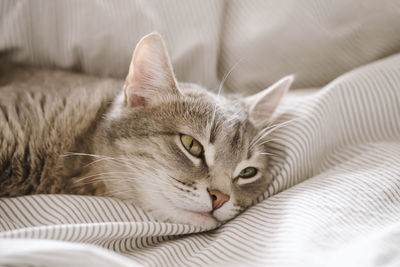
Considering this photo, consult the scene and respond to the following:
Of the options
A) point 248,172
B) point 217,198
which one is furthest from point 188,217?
point 248,172

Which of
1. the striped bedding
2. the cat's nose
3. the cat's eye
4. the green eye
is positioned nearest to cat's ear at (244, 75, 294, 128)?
the striped bedding

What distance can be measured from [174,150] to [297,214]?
471 millimetres

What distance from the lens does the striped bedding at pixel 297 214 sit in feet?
2.86

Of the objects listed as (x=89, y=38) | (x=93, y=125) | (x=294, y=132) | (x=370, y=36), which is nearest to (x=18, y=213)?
(x=93, y=125)

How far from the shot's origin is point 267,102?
1.50 metres

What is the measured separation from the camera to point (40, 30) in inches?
61.3

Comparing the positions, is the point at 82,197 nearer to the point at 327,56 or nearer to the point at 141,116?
the point at 141,116

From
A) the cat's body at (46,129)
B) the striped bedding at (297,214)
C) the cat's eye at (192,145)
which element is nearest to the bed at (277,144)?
the striped bedding at (297,214)

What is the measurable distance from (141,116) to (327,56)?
981 mm

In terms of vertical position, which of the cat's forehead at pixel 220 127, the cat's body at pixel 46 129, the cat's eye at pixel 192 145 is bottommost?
the cat's body at pixel 46 129

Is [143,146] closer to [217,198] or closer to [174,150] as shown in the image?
[174,150]

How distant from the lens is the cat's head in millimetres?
1153

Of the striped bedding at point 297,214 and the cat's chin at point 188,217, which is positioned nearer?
the striped bedding at point 297,214

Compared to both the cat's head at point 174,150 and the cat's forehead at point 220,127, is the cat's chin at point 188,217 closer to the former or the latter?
the cat's head at point 174,150
